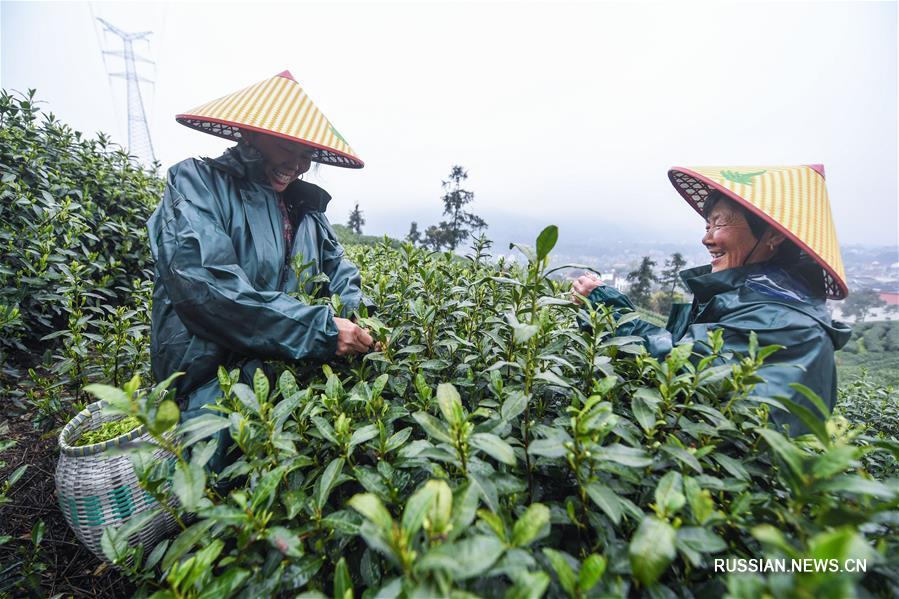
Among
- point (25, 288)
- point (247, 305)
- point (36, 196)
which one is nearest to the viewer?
point (247, 305)

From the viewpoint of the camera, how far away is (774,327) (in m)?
1.48

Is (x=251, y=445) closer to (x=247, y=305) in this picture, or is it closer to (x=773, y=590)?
(x=247, y=305)

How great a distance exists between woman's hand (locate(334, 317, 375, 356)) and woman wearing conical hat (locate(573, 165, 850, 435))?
3.94 ft

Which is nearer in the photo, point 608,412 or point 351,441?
point 608,412

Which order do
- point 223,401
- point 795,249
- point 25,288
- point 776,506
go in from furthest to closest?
point 25,288
point 795,249
point 223,401
point 776,506

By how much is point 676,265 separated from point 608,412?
3244 centimetres

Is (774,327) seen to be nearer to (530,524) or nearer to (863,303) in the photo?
(530,524)

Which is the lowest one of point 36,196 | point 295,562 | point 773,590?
point 295,562

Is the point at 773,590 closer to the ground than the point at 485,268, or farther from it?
closer to the ground

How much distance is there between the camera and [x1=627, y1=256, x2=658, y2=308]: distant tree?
27317mm

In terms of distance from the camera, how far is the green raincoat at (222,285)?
1613mm

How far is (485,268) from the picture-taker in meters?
2.34

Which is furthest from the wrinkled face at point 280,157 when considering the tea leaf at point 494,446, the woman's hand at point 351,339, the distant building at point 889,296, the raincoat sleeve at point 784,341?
the distant building at point 889,296

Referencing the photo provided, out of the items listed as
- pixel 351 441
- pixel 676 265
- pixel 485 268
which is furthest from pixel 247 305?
pixel 676 265
